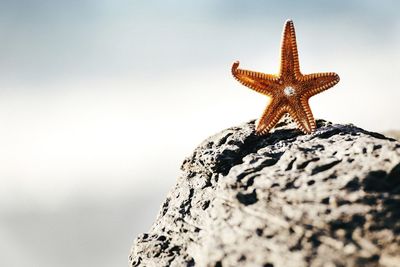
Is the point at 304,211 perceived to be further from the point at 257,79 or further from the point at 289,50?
the point at 289,50

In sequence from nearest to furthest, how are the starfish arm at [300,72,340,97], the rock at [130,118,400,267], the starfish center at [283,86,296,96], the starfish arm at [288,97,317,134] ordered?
the rock at [130,118,400,267], the starfish arm at [288,97,317,134], the starfish center at [283,86,296,96], the starfish arm at [300,72,340,97]

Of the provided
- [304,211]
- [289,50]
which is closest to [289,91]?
[289,50]

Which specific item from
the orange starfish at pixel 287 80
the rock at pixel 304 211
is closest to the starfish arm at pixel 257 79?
the orange starfish at pixel 287 80

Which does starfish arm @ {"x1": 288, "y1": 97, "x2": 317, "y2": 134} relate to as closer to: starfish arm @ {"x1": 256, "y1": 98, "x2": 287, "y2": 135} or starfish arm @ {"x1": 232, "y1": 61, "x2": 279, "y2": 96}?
starfish arm @ {"x1": 256, "y1": 98, "x2": 287, "y2": 135}

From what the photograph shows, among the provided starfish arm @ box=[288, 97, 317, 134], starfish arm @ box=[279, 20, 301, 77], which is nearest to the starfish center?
starfish arm @ box=[288, 97, 317, 134]

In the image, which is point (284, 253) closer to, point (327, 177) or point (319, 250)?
point (319, 250)
